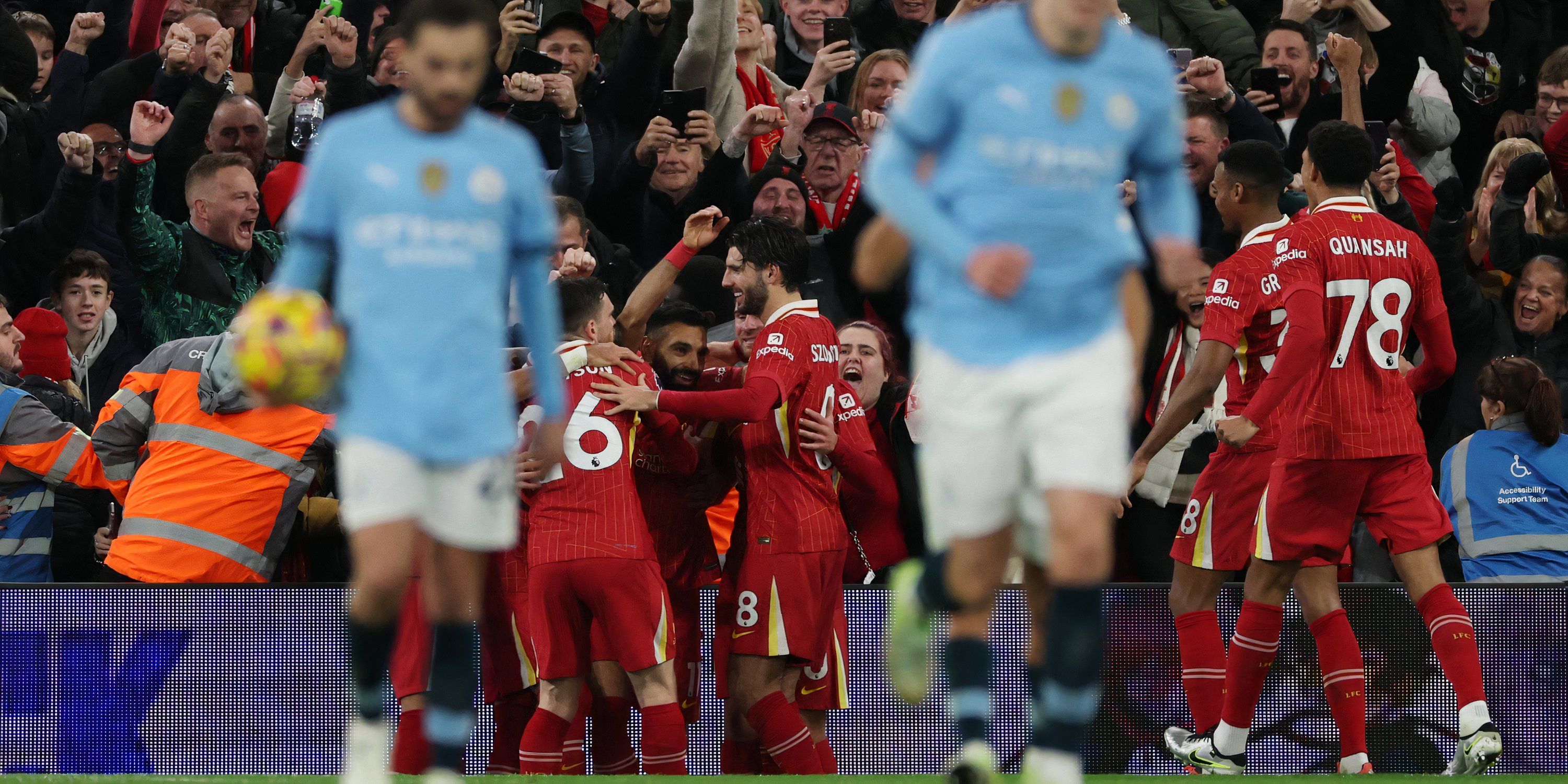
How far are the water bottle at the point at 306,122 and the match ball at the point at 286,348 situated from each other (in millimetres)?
5758

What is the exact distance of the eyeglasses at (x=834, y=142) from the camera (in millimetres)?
9195

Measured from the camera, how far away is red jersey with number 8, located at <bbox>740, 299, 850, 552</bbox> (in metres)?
6.79

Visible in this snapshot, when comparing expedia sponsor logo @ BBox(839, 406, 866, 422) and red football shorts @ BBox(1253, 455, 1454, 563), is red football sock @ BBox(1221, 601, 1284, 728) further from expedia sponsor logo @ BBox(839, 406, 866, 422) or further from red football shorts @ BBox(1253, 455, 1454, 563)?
expedia sponsor logo @ BBox(839, 406, 866, 422)

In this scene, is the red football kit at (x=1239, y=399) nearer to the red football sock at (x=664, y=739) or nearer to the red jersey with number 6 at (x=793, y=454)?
the red jersey with number 6 at (x=793, y=454)

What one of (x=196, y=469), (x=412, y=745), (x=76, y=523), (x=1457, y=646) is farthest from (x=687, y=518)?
(x=1457, y=646)

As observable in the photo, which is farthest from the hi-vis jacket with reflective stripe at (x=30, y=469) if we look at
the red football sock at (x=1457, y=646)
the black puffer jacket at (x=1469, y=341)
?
the black puffer jacket at (x=1469, y=341)

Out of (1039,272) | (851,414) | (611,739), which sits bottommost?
(611,739)

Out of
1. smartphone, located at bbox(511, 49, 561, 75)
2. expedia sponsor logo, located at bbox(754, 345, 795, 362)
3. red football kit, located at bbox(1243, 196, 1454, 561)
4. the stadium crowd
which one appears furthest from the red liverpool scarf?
red football kit, located at bbox(1243, 196, 1454, 561)

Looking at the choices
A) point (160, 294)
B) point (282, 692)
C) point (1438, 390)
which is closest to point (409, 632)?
point (282, 692)

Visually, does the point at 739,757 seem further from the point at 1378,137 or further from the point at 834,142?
the point at 1378,137

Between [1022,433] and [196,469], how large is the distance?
414 cm

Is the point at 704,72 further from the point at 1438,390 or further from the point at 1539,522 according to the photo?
the point at 1539,522

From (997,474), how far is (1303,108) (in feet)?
21.7

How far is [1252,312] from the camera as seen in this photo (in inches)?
269
